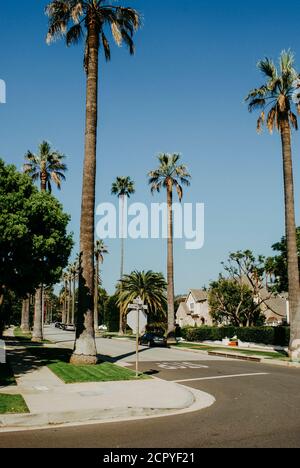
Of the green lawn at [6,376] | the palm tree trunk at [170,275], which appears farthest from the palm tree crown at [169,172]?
the green lawn at [6,376]

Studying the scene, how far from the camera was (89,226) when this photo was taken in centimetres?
2114

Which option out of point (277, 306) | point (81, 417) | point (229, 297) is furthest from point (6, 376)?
point (277, 306)

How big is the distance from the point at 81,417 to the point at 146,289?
4906 centimetres

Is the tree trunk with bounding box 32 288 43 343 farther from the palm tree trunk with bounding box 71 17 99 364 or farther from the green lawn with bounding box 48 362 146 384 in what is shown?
the green lawn with bounding box 48 362 146 384

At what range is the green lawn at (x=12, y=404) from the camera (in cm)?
1009

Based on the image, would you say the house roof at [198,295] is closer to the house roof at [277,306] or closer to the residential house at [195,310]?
the residential house at [195,310]

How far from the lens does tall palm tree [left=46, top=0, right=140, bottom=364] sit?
800 inches

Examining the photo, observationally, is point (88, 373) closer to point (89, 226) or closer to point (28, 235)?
point (28, 235)

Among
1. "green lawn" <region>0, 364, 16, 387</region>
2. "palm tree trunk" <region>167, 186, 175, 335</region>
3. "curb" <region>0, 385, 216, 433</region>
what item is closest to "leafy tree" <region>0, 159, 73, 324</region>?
"green lawn" <region>0, 364, 16, 387</region>

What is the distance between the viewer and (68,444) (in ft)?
26.2

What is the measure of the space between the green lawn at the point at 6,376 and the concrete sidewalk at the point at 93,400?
26 centimetres

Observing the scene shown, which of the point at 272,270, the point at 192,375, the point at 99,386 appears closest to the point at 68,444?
the point at 99,386
